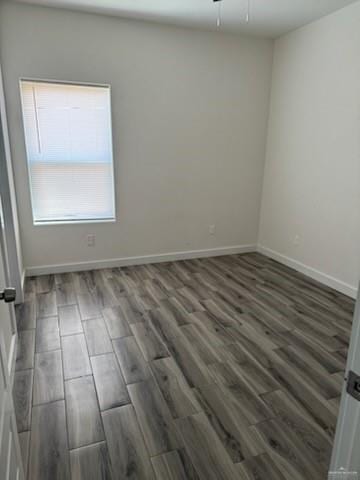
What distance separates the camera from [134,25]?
3422 millimetres

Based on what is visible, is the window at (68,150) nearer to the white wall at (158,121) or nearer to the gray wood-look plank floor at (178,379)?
the white wall at (158,121)

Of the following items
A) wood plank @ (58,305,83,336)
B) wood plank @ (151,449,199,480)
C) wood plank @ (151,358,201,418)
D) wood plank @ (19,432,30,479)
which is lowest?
wood plank @ (58,305,83,336)

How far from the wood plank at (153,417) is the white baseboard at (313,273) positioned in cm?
239

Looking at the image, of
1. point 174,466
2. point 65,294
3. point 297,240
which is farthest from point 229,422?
point 297,240

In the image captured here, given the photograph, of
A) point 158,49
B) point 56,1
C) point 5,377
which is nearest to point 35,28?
point 56,1

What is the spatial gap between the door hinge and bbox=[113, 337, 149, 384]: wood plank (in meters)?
1.62

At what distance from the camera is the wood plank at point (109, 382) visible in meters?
1.85

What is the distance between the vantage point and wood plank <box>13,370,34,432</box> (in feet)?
5.52

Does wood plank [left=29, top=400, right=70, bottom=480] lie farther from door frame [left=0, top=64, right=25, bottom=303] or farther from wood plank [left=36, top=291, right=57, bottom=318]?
door frame [left=0, top=64, right=25, bottom=303]

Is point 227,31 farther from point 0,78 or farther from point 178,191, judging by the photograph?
point 0,78

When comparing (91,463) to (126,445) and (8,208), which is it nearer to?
(126,445)

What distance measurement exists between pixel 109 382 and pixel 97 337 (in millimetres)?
554

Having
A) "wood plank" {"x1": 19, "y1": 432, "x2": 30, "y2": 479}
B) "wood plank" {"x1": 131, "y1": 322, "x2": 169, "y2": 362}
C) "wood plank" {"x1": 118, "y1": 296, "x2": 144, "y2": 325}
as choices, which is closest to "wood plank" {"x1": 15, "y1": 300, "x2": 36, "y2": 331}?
"wood plank" {"x1": 118, "y1": 296, "x2": 144, "y2": 325}

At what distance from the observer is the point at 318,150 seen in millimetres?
3547
